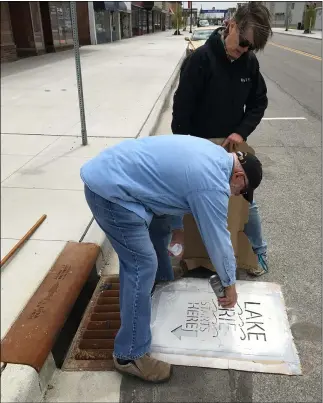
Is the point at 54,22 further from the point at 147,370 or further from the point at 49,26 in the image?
the point at 147,370

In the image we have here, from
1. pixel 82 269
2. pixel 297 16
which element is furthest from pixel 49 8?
pixel 297 16

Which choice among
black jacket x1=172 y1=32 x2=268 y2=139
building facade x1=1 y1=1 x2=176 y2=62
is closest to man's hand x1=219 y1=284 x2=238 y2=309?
black jacket x1=172 y1=32 x2=268 y2=139

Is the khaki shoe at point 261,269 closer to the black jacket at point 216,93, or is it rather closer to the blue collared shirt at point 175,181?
the black jacket at point 216,93

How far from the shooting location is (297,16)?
7950 centimetres

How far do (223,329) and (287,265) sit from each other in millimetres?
948

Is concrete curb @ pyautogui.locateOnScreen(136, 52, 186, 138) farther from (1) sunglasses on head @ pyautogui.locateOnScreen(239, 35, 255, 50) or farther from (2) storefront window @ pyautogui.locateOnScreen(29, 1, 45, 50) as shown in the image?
(2) storefront window @ pyautogui.locateOnScreen(29, 1, 45, 50)

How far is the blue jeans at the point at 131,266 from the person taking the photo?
6.17 feet

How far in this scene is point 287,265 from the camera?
A: 3.14 meters

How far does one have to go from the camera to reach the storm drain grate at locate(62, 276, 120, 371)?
2268mm

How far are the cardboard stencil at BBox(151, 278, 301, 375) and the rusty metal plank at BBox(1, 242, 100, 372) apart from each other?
555mm

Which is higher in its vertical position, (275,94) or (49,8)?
(49,8)

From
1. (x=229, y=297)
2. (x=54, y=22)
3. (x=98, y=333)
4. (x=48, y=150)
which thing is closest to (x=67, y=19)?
(x=54, y=22)

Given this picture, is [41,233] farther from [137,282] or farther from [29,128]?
[29,128]

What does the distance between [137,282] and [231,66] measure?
149cm
